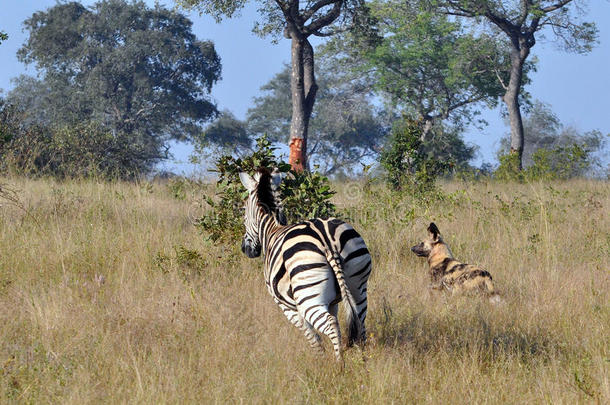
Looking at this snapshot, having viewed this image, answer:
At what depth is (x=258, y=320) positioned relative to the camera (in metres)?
6.21

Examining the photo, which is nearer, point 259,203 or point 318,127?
point 259,203

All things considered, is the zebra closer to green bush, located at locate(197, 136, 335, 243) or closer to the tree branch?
green bush, located at locate(197, 136, 335, 243)

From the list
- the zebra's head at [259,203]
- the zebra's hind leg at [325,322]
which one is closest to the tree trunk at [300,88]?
the zebra's head at [259,203]

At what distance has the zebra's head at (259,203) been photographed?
19.3 feet

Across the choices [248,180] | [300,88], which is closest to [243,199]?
[248,180]

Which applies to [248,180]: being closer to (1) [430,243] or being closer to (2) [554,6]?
(1) [430,243]

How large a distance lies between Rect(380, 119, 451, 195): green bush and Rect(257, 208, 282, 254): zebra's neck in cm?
827

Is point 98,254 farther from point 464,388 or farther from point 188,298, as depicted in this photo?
point 464,388

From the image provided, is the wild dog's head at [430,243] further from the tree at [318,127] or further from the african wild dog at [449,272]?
the tree at [318,127]

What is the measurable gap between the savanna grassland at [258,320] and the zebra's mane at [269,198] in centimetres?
102

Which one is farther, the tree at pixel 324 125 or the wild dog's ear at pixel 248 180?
the tree at pixel 324 125

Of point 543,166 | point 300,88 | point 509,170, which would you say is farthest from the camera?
point 509,170

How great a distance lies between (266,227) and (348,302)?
4.25 ft

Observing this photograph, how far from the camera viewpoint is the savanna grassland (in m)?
4.66
